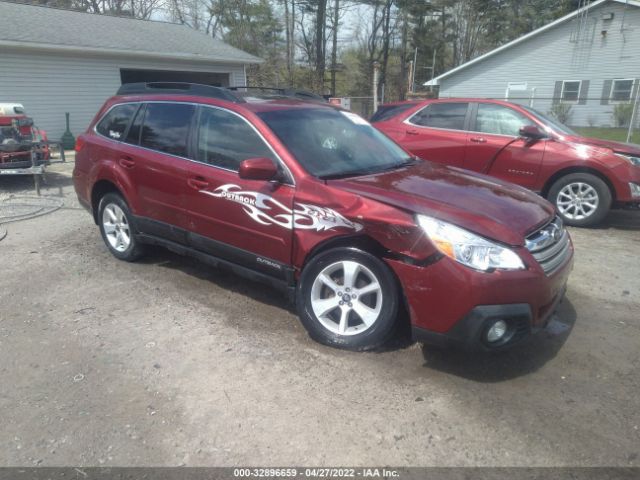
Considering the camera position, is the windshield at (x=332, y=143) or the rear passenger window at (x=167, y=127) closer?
the windshield at (x=332, y=143)

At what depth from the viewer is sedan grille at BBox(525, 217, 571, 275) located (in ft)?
9.87

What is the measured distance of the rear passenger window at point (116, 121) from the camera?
4844 millimetres

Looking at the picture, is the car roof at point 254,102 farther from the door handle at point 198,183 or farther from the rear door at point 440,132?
the rear door at point 440,132

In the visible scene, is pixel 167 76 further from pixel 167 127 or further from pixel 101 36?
pixel 167 127

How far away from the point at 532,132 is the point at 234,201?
4705 mm

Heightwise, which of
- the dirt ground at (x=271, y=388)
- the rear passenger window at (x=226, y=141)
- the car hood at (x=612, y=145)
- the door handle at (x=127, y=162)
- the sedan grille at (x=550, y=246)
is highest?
the rear passenger window at (x=226, y=141)

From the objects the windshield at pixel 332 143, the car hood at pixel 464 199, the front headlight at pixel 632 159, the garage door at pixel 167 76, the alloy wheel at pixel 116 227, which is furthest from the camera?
the garage door at pixel 167 76

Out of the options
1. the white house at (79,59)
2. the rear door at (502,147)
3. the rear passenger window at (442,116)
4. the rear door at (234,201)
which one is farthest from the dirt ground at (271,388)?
the white house at (79,59)

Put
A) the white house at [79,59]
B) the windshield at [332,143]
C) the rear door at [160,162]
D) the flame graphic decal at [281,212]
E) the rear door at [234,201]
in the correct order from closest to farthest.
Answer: the flame graphic decal at [281,212], the rear door at [234,201], the windshield at [332,143], the rear door at [160,162], the white house at [79,59]

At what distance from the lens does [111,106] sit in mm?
5109

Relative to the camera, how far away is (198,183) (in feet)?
13.1

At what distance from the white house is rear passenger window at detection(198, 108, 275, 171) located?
42.7ft

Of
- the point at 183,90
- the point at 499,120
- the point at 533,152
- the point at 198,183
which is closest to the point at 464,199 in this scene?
the point at 198,183

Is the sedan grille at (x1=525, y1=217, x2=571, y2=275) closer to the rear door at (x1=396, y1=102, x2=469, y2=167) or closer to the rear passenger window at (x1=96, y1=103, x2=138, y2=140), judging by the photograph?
the rear passenger window at (x1=96, y1=103, x2=138, y2=140)
